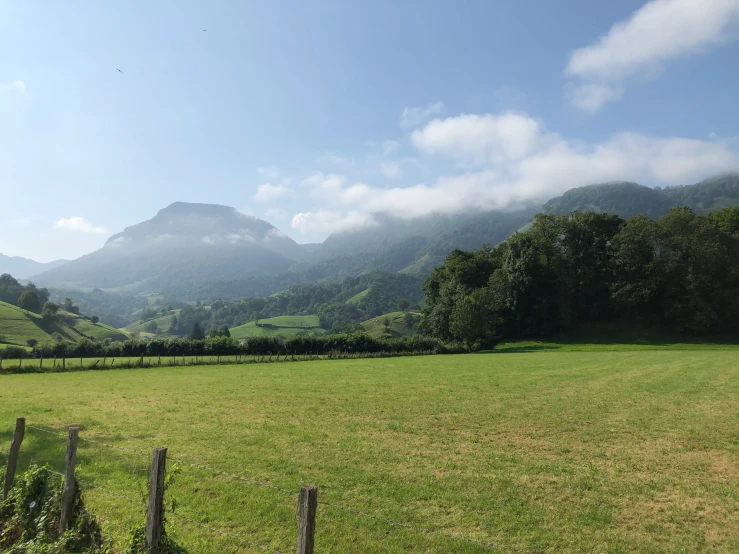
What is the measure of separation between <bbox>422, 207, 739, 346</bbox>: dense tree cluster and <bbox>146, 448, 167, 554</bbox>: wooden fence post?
7206 cm

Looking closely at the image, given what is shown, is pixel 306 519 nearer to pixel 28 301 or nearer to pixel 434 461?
pixel 434 461

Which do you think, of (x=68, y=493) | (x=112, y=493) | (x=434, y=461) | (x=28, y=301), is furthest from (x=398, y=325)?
(x=68, y=493)

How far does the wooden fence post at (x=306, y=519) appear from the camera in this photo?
496cm

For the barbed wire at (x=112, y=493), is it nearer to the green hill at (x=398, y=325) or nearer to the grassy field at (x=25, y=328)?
the grassy field at (x=25, y=328)

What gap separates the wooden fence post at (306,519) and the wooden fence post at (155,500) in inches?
108

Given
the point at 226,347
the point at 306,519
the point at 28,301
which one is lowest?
the point at 226,347

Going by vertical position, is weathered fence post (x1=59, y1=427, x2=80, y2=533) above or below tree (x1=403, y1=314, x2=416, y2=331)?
below

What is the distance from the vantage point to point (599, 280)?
83188 millimetres

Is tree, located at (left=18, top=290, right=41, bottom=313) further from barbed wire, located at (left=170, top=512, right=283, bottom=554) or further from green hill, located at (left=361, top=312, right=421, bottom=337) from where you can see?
barbed wire, located at (left=170, top=512, right=283, bottom=554)

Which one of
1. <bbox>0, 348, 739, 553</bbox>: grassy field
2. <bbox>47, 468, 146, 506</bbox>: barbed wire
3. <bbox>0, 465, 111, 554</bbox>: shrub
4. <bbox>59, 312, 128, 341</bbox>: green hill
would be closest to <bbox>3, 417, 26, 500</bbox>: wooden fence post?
<bbox>0, 465, 111, 554</bbox>: shrub

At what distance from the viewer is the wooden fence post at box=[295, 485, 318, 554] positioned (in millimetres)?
4961

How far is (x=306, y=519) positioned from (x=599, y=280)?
91.1 m

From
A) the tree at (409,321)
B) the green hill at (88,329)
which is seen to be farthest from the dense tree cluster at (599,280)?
the green hill at (88,329)

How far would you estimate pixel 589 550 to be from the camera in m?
8.05
